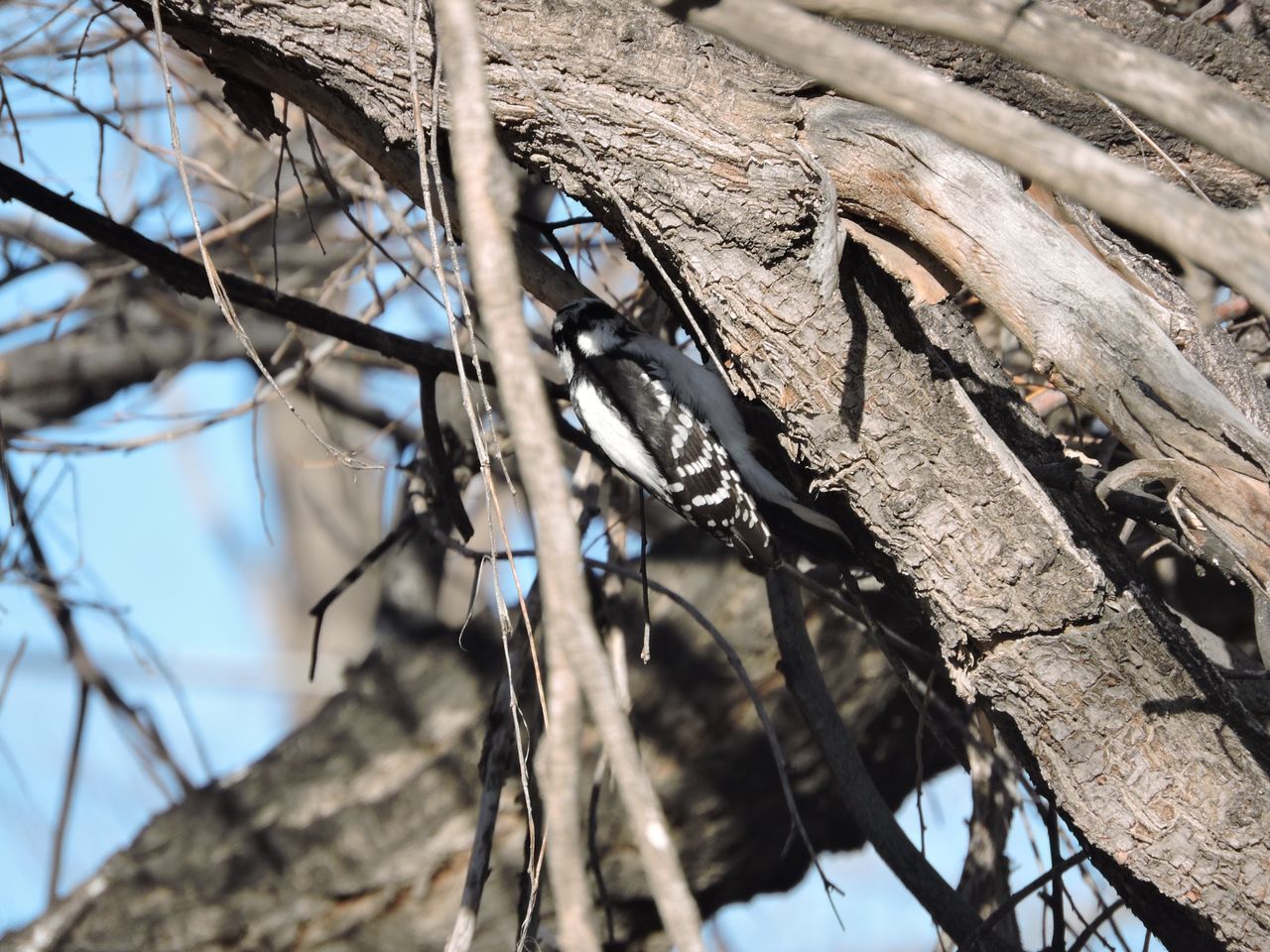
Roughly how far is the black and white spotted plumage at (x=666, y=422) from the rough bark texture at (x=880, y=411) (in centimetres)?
131

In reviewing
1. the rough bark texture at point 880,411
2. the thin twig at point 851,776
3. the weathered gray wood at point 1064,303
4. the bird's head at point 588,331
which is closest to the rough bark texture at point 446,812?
the thin twig at point 851,776

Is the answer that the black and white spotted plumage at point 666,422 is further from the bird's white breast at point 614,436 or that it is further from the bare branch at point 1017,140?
the bare branch at point 1017,140

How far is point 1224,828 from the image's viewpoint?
180 cm

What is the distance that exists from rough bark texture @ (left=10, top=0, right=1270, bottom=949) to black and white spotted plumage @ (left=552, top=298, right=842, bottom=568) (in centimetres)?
131

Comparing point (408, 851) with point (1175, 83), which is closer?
point (1175, 83)

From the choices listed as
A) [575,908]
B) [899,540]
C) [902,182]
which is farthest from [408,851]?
[575,908]

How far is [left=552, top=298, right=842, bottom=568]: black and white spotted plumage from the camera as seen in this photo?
130 inches

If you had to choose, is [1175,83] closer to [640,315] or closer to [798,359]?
[798,359]

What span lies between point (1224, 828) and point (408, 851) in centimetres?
257

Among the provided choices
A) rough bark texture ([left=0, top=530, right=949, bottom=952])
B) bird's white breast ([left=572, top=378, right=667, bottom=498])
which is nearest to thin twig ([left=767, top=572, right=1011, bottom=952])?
bird's white breast ([left=572, top=378, right=667, bottom=498])

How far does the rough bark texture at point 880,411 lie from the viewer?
181cm

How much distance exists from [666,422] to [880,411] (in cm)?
177

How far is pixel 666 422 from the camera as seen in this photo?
3.61 m

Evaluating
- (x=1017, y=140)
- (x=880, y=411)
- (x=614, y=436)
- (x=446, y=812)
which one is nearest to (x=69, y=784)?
(x=446, y=812)
